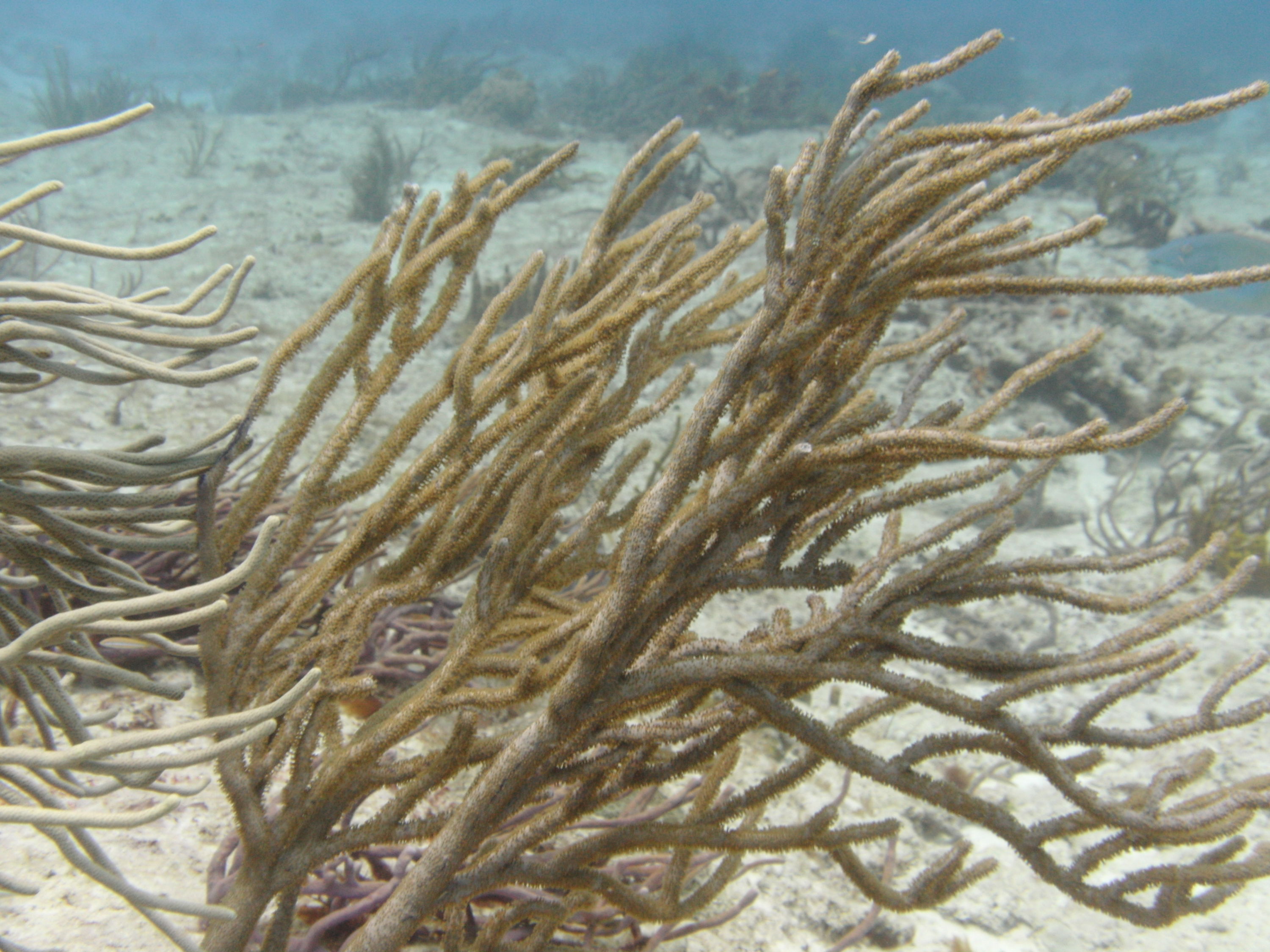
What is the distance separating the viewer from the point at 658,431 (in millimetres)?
5777

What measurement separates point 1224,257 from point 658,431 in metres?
5.45

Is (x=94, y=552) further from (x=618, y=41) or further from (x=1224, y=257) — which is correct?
(x=618, y=41)

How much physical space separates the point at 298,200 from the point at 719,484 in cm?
1168

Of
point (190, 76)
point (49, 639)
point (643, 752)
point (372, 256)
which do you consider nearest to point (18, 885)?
point (49, 639)

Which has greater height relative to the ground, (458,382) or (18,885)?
(458,382)

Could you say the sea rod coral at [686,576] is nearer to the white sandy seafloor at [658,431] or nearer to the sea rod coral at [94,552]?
the sea rod coral at [94,552]

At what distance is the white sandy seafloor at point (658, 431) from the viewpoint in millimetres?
1958

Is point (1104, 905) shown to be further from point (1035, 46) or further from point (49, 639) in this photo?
point (1035, 46)

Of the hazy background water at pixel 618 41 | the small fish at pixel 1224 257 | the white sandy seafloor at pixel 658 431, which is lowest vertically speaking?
the white sandy seafloor at pixel 658 431

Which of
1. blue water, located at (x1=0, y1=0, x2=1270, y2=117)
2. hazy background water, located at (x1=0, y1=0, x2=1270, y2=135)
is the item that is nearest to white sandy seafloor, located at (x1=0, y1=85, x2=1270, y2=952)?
hazy background water, located at (x1=0, y1=0, x2=1270, y2=135)

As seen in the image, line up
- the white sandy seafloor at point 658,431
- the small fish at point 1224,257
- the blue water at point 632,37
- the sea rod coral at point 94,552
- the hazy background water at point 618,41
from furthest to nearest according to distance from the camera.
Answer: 1. the blue water at point 632,37
2. the hazy background water at point 618,41
3. the small fish at point 1224,257
4. the white sandy seafloor at point 658,431
5. the sea rod coral at point 94,552

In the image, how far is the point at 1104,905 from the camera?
1.16 m

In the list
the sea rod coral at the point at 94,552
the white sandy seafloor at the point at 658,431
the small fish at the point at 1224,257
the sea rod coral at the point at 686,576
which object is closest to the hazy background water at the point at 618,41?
the white sandy seafloor at the point at 658,431

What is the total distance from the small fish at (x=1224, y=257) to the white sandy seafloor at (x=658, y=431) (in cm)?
84
